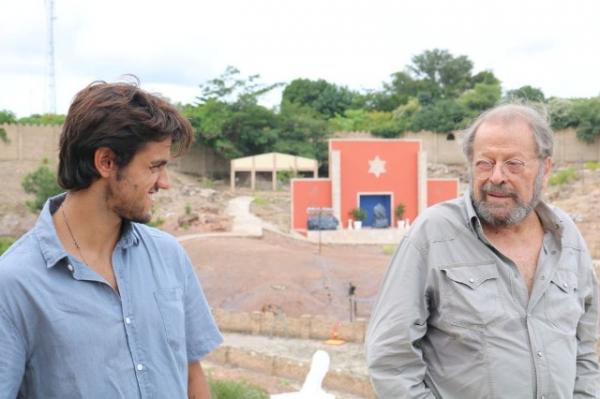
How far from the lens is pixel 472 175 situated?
2.41 metres

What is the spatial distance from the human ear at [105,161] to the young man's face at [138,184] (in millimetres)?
21

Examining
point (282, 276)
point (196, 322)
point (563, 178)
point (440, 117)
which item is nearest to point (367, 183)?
point (282, 276)

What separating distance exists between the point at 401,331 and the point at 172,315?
68 cm

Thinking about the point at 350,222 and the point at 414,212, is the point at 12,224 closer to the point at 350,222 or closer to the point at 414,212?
the point at 350,222

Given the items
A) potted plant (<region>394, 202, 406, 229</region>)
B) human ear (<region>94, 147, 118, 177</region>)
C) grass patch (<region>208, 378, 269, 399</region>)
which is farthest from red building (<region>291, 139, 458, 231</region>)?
human ear (<region>94, 147, 118, 177</region>)

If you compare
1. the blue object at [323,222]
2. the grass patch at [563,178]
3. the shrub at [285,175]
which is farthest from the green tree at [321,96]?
the blue object at [323,222]

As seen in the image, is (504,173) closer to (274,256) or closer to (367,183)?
(274,256)

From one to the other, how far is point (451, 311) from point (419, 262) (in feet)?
0.57

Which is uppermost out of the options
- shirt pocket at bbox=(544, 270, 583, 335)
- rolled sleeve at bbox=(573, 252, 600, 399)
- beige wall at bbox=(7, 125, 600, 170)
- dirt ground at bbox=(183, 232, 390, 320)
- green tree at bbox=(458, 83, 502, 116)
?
green tree at bbox=(458, 83, 502, 116)

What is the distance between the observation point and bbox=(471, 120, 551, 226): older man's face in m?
2.32

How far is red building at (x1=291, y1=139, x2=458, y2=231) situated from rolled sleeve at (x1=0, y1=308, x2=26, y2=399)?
2138 centimetres

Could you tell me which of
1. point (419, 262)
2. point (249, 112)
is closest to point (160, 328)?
point (419, 262)

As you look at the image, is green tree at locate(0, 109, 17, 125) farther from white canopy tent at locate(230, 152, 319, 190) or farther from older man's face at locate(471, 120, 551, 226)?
older man's face at locate(471, 120, 551, 226)

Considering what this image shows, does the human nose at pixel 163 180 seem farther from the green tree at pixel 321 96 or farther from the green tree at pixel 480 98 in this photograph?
the green tree at pixel 321 96
